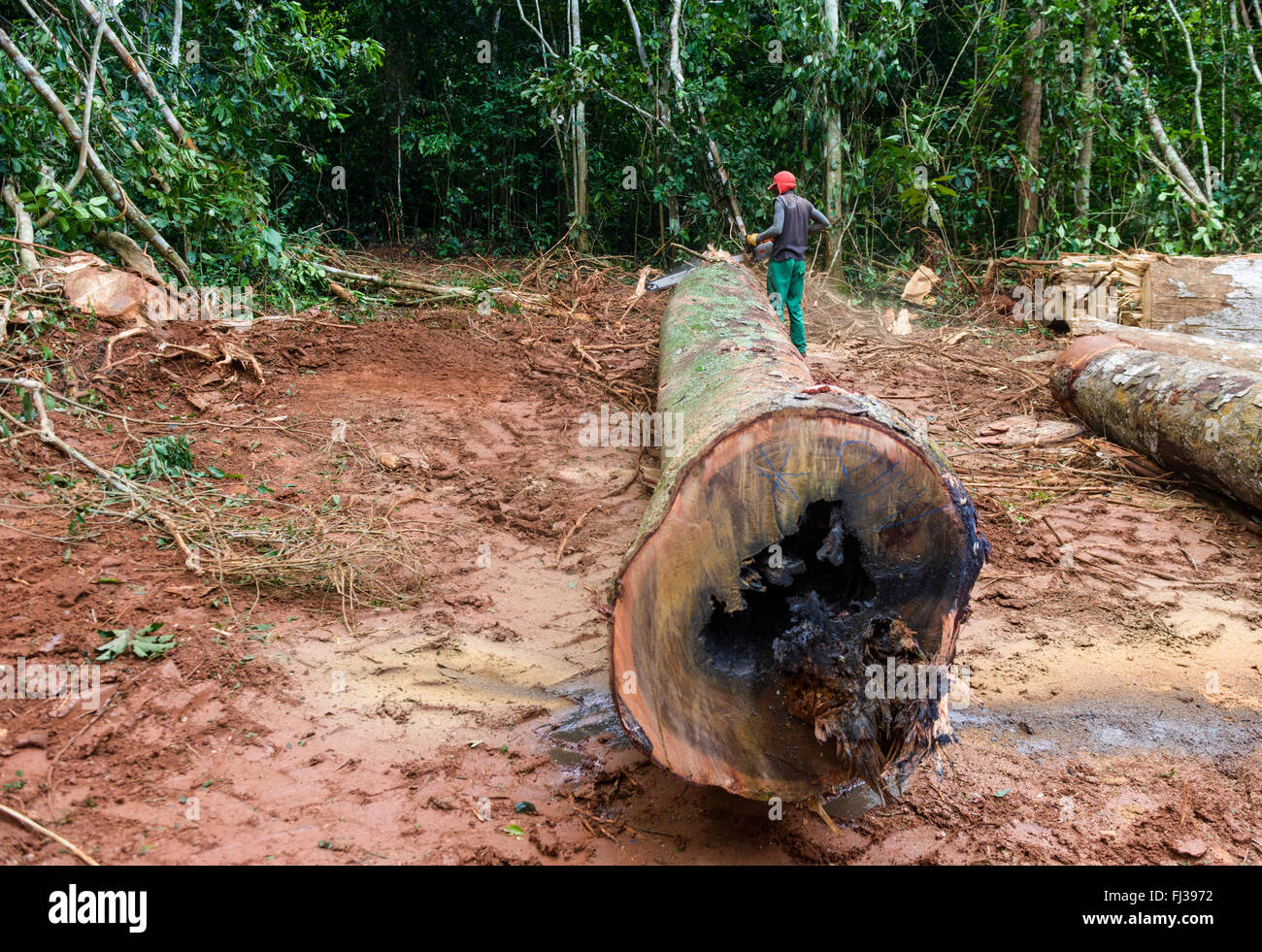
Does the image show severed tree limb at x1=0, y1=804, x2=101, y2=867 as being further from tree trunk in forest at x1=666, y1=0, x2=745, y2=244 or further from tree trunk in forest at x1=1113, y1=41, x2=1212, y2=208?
tree trunk in forest at x1=1113, y1=41, x2=1212, y2=208

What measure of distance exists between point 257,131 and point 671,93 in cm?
516

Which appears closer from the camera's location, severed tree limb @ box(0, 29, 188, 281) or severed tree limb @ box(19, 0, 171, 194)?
severed tree limb @ box(0, 29, 188, 281)

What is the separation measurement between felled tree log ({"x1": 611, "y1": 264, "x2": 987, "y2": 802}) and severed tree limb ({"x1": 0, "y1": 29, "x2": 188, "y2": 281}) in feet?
19.1

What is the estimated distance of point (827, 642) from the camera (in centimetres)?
245

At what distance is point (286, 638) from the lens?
3.50 meters

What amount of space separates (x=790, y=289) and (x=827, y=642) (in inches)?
229

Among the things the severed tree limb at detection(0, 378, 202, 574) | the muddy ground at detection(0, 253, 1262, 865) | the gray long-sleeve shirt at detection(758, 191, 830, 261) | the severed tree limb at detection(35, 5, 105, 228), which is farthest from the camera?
the gray long-sleeve shirt at detection(758, 191, 830, 261)

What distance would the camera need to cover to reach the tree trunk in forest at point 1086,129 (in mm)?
9422

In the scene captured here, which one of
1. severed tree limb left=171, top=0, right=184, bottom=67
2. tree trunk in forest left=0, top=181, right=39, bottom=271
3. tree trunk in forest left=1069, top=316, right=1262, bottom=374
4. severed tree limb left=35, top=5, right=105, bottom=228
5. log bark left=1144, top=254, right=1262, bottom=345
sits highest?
severed tree limb left=171, top=0, right=184, bottom=67

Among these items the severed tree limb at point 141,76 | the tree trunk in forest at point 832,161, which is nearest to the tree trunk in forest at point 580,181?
the tree trunk in forest at point 832,161

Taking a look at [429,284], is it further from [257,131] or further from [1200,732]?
[1200,732]

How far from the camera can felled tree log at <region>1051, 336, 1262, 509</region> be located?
4.72 metres

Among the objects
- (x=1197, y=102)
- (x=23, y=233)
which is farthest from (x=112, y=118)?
(x=1197, y=102)

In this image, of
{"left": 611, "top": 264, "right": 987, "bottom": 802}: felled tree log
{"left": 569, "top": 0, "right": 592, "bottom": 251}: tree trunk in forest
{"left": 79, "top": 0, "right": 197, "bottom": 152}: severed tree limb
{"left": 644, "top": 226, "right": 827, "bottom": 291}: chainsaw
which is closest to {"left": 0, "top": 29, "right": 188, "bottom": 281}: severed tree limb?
{"left": 79, "top": 0, "right": 197, "bottom": 152}: severed tree limb
